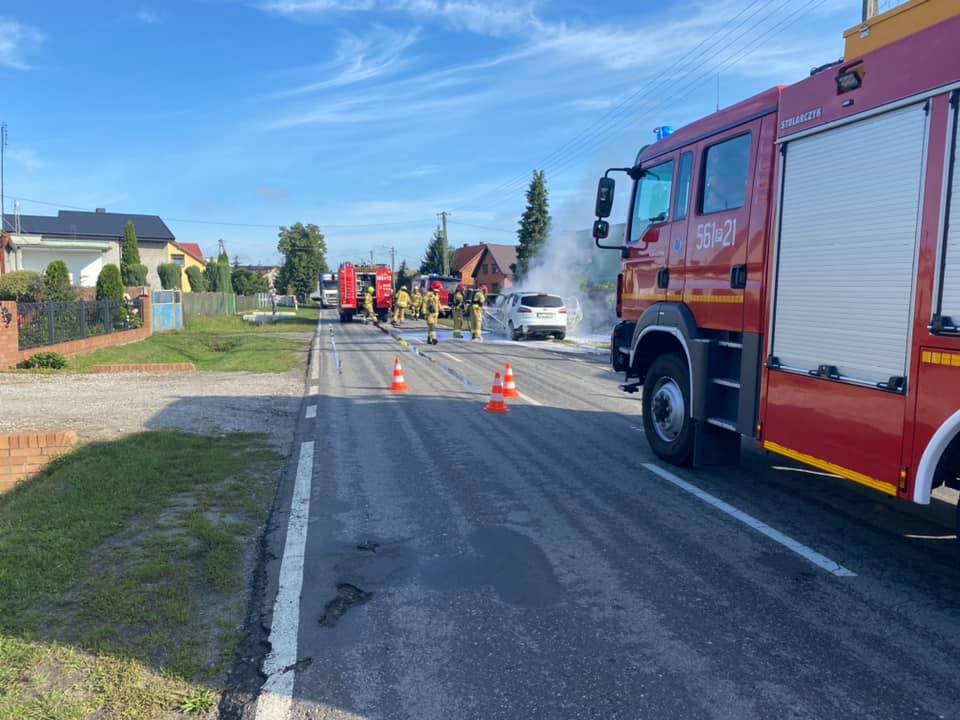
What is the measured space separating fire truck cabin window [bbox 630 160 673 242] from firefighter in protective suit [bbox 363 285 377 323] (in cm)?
2972

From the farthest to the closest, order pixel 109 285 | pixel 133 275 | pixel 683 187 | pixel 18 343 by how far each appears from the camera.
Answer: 1. pixel 133 275
2. pixel 109 285
3. pixel 18 343
4. pixel 683 187

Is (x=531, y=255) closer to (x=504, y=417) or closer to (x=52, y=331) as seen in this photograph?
(x=52, y=331)

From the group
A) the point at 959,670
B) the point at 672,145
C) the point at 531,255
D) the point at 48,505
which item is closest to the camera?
the point at 959,670

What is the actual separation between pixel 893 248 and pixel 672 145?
3.27 meters

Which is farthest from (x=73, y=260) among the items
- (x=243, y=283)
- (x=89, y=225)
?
(x=243, y=283)

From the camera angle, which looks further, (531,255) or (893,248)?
(531,255)

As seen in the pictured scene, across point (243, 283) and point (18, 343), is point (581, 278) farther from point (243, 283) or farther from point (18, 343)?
point (243, 283)

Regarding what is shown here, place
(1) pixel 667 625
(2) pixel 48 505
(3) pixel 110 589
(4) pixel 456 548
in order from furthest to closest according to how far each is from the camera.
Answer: (2) pixel 48 505 < (4) pixel 456 548 < (3) pixel 110 589 < (1) pixel 667 625

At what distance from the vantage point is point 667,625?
148 inches

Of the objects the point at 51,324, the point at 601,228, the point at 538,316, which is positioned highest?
the point at 601,228

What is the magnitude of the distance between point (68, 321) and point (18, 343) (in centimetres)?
290

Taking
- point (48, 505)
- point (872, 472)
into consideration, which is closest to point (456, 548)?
point (872, 472)

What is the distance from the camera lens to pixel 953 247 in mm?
3760

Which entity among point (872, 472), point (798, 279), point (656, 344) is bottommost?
point (872, 472)
